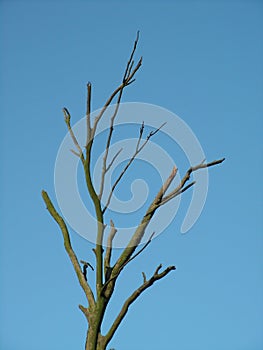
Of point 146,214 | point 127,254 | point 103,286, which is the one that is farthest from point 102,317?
point 146,214

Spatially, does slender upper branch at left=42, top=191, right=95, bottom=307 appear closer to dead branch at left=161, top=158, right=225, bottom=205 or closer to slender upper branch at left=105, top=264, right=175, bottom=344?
slender upper branch at left=105, top=264, right=175, bottom=344

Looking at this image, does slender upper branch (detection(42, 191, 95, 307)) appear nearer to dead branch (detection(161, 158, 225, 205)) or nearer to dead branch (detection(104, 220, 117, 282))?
dead branch (detection(104, 220, 117, 282))

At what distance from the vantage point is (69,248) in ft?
10.6

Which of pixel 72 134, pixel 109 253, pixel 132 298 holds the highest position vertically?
pixel 72 134

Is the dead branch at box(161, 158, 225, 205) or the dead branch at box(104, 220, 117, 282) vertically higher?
the dead branch at box(161, 158, 225, 205)

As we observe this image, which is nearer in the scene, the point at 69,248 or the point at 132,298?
the point at 132,298

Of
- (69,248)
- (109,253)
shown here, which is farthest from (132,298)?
(69,248)

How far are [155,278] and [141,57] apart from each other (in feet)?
4.50

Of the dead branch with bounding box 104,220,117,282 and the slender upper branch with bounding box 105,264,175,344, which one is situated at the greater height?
the dead branch with bounding box 104,220,117,282

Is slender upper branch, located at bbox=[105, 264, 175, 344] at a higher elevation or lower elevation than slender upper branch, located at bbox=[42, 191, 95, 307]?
lower

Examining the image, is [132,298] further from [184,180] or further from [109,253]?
[184,180]

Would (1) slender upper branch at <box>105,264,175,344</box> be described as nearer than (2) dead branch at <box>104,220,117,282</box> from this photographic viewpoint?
Yes

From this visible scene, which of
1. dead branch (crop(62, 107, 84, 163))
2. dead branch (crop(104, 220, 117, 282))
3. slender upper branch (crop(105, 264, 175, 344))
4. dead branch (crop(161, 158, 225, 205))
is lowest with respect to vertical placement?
slender upper branch (crop(105, 264, 175, 344))

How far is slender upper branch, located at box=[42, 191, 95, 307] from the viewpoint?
308 cm
